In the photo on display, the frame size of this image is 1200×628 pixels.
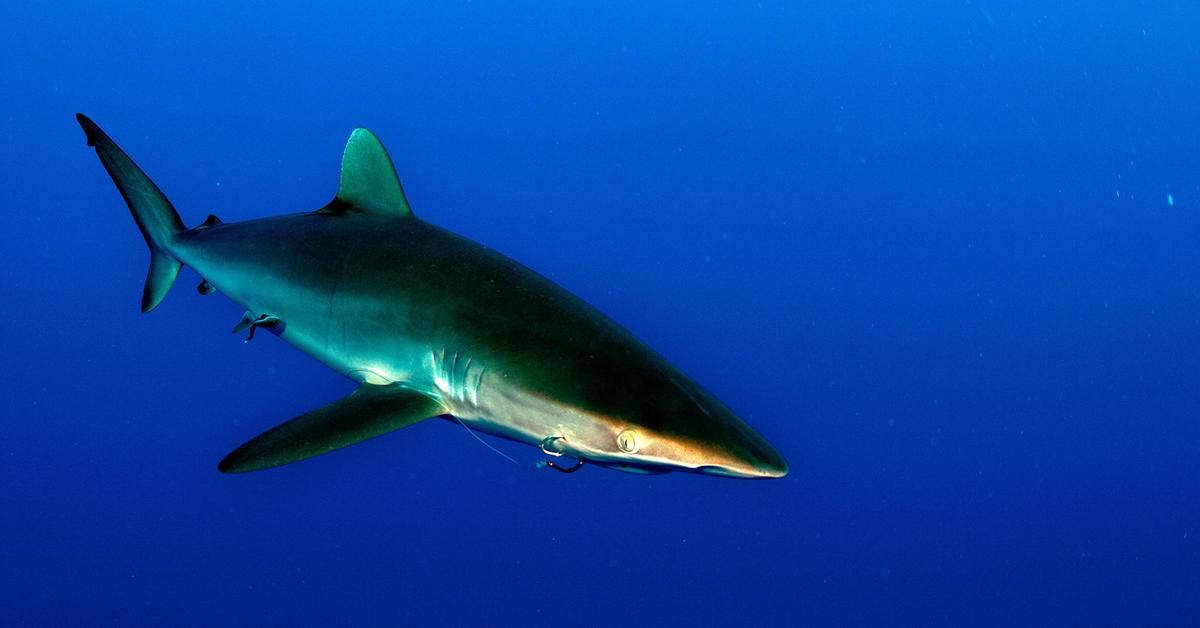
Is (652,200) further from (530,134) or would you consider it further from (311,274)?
(311,274)

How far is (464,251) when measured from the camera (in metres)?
3.17

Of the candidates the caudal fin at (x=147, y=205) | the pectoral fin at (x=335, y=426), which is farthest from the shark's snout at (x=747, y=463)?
the caudal fin at (x=147, y=205)

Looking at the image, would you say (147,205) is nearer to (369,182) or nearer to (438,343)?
(369,182)

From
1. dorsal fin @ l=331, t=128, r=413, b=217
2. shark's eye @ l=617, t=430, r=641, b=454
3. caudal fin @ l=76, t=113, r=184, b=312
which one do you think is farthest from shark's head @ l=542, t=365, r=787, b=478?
caudal fin @ l=76, t=113, r=184, b=312

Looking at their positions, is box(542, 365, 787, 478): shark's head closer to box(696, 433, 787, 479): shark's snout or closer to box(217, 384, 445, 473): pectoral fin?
box(696, 433, 787, 479): shark's snout

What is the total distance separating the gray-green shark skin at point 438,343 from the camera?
2.41 meters

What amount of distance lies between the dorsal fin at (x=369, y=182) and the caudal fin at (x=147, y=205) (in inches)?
38.8

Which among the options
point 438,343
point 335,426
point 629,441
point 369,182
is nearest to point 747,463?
point 629,441

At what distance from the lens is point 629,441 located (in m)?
2.37

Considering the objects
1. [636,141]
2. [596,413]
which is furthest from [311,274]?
[636,141]

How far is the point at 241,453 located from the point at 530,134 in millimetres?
52385

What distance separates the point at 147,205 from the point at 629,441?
307 cm

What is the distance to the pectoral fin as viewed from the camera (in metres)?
2.51

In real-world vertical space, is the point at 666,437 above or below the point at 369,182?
below
